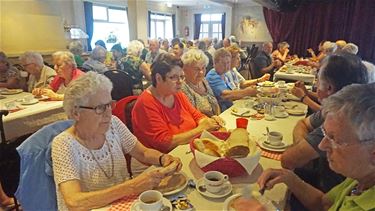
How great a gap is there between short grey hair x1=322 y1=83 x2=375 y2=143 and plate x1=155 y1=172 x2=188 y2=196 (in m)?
0.61

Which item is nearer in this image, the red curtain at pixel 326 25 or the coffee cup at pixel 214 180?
the coffee cup at pixel 214 180

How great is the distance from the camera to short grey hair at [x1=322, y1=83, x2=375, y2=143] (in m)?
0.76

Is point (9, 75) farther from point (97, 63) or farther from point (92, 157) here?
point (92, 157)

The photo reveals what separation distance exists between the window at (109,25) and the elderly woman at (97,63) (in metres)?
3.37

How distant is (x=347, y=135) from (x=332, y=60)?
76 cm

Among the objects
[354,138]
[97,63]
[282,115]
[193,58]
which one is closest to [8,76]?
[97,63]

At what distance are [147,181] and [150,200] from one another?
0.29 feet

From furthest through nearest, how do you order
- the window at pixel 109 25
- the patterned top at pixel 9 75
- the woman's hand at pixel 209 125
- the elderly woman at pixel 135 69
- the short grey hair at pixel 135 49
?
the window at pixel 109 25 < the short grey hair at pixel 135 49 < the elderly woman at pixel 135 69 < the patterned top at pixel 9 75 < the woman's hand at pixel 209 125

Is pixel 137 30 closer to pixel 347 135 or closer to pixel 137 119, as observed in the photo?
pixel 137 119

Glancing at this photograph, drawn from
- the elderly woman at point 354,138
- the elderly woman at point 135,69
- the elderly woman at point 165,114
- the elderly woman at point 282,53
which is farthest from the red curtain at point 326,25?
the elderly woman at point 354,138

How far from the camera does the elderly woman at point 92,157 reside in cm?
103

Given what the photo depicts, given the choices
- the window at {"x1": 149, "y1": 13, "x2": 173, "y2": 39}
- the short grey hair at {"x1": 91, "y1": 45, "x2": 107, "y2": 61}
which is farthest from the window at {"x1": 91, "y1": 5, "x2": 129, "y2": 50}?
the short grey hair at {"x1": 91, "y1": 45, "x2": 107, "y2": 61}

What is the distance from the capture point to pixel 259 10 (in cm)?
966

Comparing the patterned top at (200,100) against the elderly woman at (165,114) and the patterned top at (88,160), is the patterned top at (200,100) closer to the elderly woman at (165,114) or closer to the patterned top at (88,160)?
the elderly woman at (165,114)
